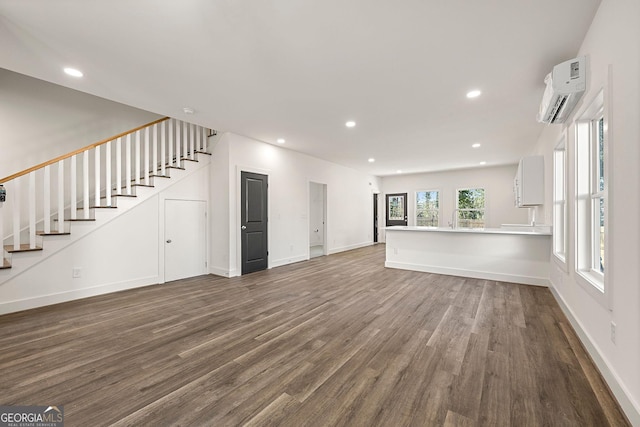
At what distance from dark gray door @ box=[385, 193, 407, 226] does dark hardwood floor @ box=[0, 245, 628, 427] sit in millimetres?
6758

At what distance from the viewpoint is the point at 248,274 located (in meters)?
5.37

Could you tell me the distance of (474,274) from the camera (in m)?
5.05

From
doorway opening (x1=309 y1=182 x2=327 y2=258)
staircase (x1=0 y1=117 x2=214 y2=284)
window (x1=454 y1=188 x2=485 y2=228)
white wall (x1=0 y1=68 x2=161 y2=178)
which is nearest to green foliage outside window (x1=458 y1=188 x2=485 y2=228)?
window (x1=454 y1=188 x2=485 y2=228)

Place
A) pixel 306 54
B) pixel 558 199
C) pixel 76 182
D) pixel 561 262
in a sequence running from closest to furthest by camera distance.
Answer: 1. pixel 306 54
2. pixel 561 262
3. pixel 558 199
4. pixel 76 182

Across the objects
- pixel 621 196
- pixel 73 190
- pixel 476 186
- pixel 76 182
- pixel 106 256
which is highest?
pixel 476 186

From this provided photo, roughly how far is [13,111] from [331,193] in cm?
657

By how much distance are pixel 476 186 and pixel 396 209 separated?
2960 millimetres

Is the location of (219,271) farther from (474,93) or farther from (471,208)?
(471,208)

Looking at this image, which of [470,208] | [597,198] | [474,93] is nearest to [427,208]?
[470,208]

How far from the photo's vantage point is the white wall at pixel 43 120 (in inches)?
156

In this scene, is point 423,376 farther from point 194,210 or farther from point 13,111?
point 13,111

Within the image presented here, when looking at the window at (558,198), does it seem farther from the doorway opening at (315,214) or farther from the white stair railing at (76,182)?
A: the doorway opening at (315,214)

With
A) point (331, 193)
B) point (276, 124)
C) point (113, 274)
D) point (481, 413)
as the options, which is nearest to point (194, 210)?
point (113, 274)

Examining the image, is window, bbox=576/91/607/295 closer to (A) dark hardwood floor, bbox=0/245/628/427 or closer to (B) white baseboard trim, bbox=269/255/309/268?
(A) dark hardwood floor, bbox=0/245/628/427
